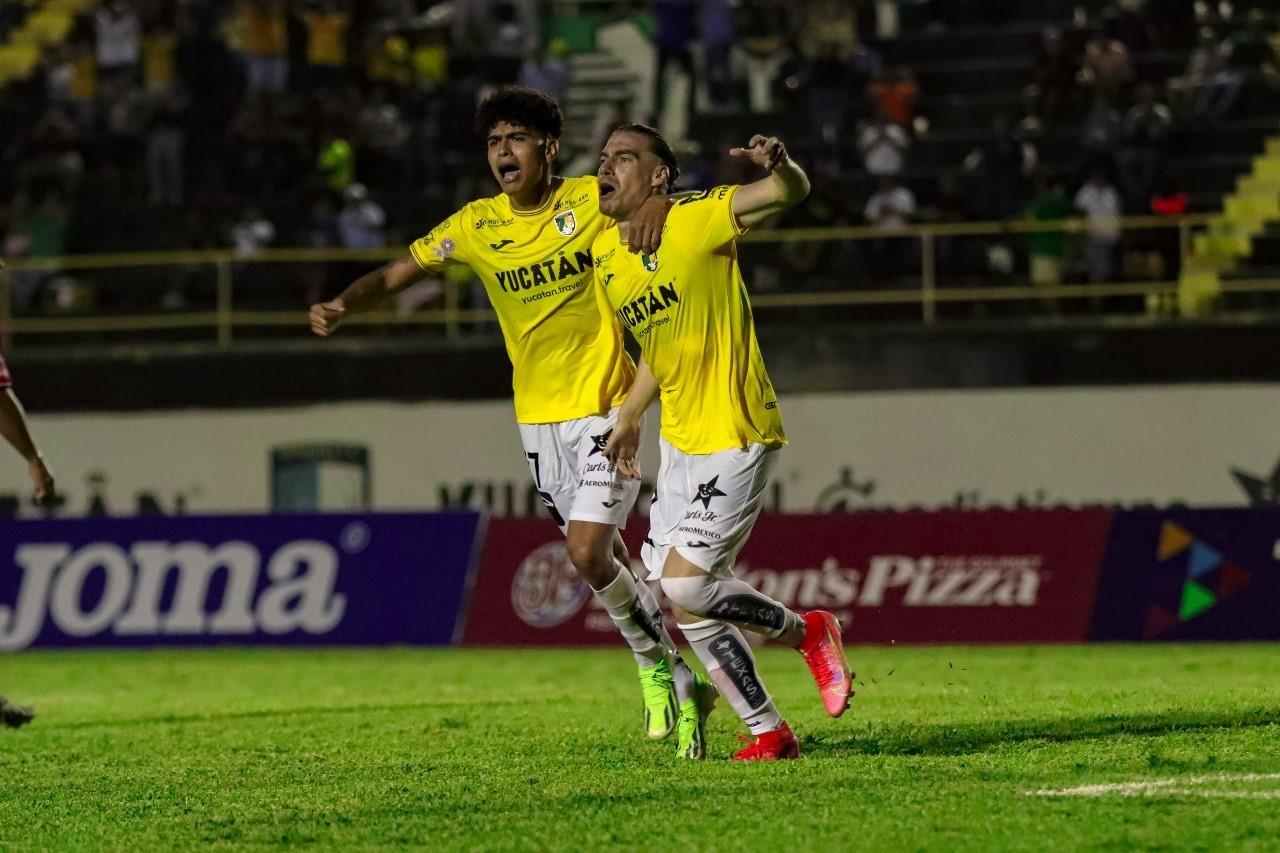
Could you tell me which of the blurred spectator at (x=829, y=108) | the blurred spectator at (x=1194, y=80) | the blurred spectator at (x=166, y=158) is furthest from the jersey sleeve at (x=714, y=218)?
the blurred spectator at (x=166, y=158)

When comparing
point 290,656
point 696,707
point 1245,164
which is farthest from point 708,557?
point 1245,164

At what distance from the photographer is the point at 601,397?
10391 millimetres

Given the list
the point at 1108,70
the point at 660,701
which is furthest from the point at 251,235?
the point at 660,701

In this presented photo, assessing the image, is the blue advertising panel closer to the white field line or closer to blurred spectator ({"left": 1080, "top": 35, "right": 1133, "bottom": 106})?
blurred spectator ({"left": 1080, "top": 35, "right": 1133, "bottom": 106})

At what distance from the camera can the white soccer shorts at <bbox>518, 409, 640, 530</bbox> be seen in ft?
33.3

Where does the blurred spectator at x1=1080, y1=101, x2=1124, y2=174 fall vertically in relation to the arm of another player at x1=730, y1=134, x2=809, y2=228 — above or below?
below

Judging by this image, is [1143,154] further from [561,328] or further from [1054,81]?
[561,328]

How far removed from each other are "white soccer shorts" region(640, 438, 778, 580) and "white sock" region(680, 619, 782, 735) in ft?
0.91

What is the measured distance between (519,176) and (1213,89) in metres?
17.4

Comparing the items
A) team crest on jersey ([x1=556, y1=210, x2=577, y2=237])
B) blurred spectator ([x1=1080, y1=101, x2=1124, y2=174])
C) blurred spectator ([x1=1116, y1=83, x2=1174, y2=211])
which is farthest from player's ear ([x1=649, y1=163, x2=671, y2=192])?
blurred spectator ([x1=1080, y1=101, x2=1124, y2=174])

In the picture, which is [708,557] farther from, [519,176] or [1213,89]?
[1213,89]

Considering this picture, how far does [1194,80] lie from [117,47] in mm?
14624

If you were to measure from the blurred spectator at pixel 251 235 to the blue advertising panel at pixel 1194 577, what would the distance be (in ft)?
42.3

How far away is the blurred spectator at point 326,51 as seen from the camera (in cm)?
3062
